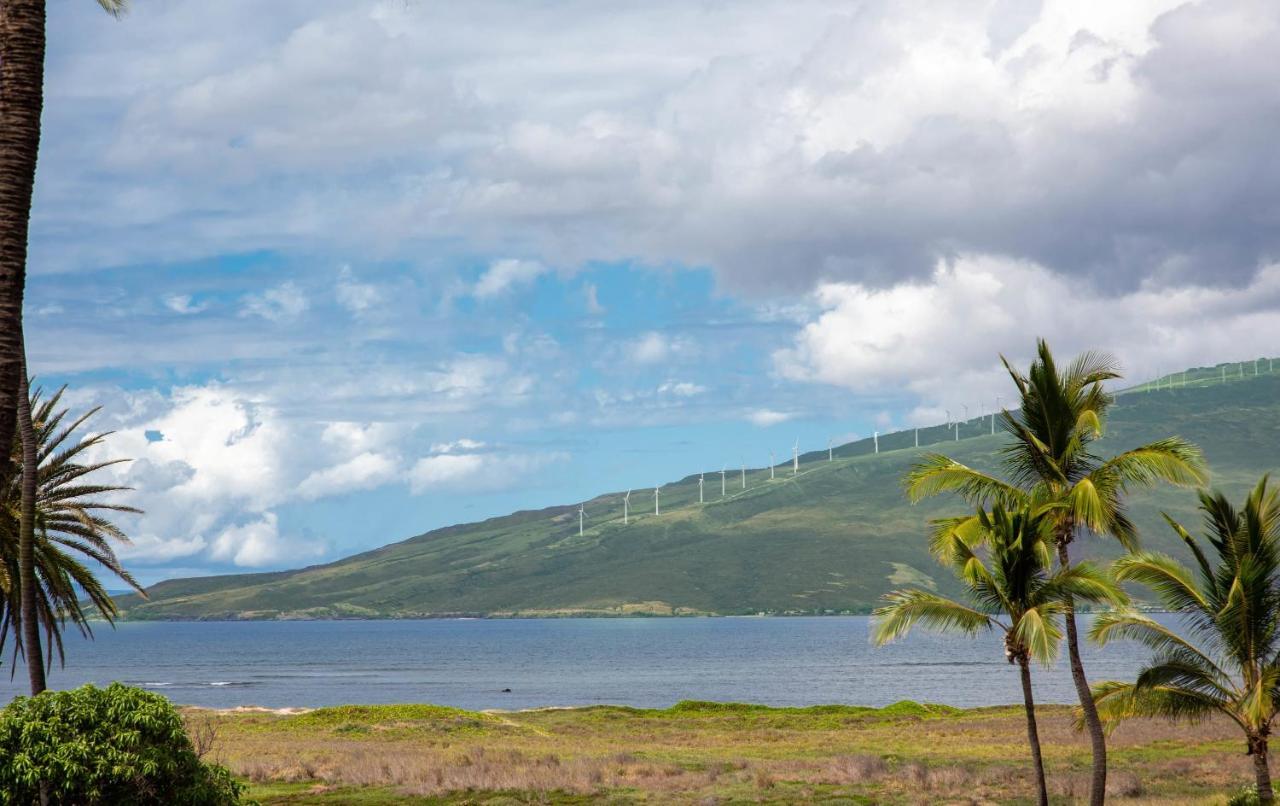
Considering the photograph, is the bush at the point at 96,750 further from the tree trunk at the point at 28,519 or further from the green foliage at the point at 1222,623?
the green foliage at the point at 1222,623

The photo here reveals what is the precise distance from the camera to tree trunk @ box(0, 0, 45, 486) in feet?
48.1

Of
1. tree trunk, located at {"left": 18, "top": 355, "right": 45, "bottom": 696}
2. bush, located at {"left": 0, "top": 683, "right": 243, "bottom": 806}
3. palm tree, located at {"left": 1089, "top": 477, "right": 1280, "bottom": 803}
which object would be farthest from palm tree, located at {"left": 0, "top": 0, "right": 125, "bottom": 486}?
palm tree, located at {"left": 1089, "top": 477, "right": 1280, "bottom": 803}

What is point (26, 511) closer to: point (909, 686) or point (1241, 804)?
point (1241, 804)

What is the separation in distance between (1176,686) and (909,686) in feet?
→ 432

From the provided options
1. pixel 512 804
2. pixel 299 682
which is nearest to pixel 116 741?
pixel 512 804

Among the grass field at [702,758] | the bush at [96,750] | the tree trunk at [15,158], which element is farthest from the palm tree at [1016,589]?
the tree trunk at [15,158]

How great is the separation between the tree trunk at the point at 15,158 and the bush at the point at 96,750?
9.16 meters

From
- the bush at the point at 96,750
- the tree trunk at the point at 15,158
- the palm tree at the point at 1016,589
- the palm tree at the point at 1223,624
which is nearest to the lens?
the tree trunk at the point at 15,158

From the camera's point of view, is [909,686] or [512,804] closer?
[512,804]

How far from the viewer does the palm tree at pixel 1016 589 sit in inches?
1164

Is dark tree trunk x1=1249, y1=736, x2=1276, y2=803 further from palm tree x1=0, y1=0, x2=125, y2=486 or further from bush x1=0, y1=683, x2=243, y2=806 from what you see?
palm tree x1=0, y1=0, x2=125, y2=486

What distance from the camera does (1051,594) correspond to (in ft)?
98.7

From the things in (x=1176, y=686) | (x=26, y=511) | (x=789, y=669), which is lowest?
(x=789, y=669)

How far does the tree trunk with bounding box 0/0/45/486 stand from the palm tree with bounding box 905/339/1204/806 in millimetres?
21705
